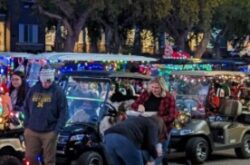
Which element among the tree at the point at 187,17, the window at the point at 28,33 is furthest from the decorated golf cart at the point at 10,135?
the window at the point at 28,33

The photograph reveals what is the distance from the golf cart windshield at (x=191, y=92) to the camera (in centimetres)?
1290

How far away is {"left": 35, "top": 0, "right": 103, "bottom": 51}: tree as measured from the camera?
30.1 meters

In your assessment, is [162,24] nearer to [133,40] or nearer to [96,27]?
[96,27]

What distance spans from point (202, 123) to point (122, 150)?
633 cm

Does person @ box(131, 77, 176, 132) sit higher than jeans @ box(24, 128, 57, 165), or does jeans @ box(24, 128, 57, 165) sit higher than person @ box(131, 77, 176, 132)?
person @ box(131, 77, 176, 132)

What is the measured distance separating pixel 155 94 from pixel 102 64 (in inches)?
382

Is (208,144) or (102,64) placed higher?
(102,64)

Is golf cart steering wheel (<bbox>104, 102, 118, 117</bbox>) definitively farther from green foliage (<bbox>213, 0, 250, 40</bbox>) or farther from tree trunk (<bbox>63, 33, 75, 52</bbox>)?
green foliage (<bbox>213, 0, 250, 40</bbox>)

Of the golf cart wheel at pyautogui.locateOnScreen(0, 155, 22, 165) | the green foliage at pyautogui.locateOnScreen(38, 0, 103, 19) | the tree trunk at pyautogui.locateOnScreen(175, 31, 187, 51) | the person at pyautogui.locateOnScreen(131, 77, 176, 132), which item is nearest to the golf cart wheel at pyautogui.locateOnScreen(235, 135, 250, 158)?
the person at pyautogui.locateOnScreen(131, 77, 176, 132)

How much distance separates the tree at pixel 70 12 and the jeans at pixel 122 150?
2323cm

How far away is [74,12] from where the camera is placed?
31000 millimetres

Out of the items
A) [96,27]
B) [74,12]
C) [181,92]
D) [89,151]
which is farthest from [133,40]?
[89,151]

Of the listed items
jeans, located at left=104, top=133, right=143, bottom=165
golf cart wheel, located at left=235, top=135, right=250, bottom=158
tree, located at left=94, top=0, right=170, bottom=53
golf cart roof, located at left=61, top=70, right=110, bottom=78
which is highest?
tree, located at left=94, top=0, right=170, bottom=53

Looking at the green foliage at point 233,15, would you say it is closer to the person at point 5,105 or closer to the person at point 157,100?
the person at point 5,105
